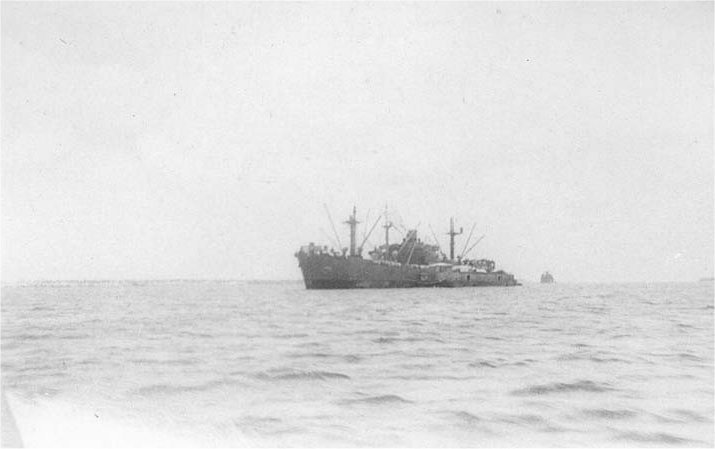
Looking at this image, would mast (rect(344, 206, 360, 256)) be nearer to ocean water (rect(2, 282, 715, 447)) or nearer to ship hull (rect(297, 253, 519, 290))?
ship hull (rect(297, 253, 519, 290))

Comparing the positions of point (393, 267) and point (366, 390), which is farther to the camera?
point (393, 267)

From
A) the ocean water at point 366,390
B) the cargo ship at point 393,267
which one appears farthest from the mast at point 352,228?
the ocean water at point 366,390

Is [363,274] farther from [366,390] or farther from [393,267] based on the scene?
[366,390]

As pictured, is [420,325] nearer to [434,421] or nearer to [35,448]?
[434,421]

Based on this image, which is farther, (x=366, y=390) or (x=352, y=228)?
(x=352, y=228)

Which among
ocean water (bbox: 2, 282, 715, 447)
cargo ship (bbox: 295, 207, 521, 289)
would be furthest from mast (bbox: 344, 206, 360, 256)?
ocean water (bbox: 2, 282, 715, 447)

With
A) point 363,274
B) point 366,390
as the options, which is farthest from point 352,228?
point 366,390

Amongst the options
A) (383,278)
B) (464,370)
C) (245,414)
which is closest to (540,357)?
(464,370)

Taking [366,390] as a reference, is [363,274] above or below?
above

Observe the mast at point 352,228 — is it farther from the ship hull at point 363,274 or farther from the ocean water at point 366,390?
the ocean water at point 366,390
